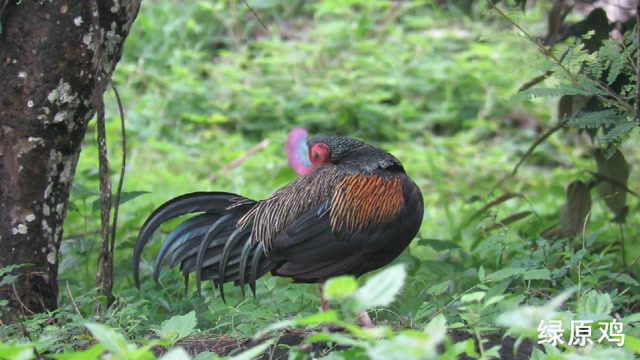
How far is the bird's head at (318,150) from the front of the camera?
390 centimetres

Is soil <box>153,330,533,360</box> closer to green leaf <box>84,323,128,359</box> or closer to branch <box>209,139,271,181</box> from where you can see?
green leaf <box>84,323,128,359</box>

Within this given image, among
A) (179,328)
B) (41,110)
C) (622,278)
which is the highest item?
(41,110)

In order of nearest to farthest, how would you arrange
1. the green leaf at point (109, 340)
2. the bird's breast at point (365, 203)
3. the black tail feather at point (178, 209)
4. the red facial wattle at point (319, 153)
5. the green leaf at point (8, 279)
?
1. the green leaf at point (109, 340)
2. the green leaf at point (8, 279)
3. the bird's breast at point (365, 203)
4. the black tail feather at point (178, 209)
5. the red facial wattle at point (319, 153)

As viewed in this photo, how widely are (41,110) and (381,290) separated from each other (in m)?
1.99

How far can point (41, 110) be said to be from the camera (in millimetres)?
3369

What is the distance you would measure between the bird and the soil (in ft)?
1.41

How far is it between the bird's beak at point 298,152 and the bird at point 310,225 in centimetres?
12

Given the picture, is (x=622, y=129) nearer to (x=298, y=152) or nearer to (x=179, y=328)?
(x=298, y=152)

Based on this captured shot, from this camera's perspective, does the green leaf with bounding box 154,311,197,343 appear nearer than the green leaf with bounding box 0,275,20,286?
Yes

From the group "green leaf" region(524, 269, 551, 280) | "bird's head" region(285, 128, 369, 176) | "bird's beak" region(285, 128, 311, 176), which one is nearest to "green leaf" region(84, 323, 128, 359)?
"green leaf" region(524, 269, 551, 280)

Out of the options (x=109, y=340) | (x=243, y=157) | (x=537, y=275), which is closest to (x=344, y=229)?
(x=537, y=275)

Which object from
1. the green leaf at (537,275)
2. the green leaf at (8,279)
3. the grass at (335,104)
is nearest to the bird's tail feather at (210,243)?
the green leaf at (8,279)

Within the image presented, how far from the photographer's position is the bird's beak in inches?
159

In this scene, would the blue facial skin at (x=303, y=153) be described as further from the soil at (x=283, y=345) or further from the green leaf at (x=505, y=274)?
the green leaf at (x=505, y=274)
